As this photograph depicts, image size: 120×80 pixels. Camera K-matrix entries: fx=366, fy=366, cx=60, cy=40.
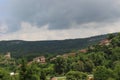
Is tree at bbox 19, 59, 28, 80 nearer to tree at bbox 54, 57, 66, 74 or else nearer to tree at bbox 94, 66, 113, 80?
tree at bbox 94, 66, 113, 80

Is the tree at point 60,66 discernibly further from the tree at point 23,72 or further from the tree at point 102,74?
the tree at point 23,72

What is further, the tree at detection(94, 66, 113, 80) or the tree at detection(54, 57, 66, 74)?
the tree at detection(54, 57, 66, 74)

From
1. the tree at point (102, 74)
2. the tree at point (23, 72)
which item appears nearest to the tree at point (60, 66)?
the tree at point (102, 74)

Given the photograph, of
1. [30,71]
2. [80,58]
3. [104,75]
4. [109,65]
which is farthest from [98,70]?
[80,58]

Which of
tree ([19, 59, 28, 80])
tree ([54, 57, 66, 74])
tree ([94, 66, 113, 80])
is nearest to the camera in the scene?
tree ([19, 59, 28, 80])

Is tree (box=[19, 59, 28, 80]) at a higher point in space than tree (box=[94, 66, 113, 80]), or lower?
higher

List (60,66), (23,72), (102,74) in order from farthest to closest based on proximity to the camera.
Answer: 1. (60,66)
2. (102,74)
3. (23,72)

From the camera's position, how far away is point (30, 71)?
292 ft

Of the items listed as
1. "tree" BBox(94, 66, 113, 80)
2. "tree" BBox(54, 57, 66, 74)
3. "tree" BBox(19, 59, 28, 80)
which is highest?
"tree" BBox(19, 59, 28, 80)

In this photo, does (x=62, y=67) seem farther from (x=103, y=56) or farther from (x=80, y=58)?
(x=103, y=56)

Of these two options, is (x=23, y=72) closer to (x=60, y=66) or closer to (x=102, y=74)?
(x=102, y=74)

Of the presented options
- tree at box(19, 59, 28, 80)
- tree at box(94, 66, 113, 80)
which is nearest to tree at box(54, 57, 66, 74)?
tree at box(94, 66, 113, 80)

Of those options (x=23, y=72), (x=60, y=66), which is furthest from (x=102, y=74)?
(x=60, y=66)

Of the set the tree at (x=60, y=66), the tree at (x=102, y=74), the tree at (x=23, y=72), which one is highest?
the tree at (x=23, y=72)
